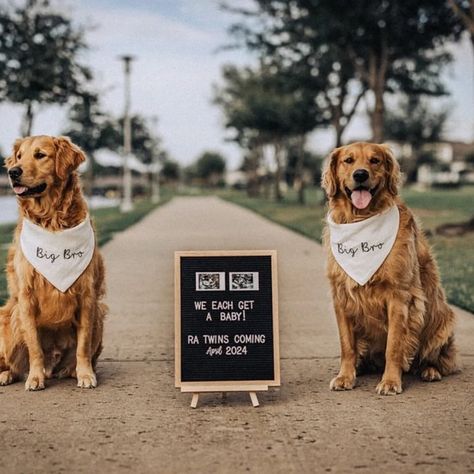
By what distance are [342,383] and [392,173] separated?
1532 millimetres

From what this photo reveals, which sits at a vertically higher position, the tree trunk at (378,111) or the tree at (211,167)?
the tree at (211,167)

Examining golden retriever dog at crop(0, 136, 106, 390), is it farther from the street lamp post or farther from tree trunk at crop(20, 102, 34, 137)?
the street lamp post

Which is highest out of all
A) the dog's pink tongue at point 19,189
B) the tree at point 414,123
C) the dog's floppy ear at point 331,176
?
the tree at point 414,123

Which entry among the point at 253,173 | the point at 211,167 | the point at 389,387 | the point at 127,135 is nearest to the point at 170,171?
the point at 211,167

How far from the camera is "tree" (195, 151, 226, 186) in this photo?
450 feet

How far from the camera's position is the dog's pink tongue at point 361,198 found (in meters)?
5.58

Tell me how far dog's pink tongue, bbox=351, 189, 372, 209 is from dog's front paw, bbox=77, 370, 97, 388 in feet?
7.36

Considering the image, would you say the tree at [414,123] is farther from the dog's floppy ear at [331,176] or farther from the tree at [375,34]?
the dog's floppy ear at [331,176]

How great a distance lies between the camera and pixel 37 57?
69.2 ft

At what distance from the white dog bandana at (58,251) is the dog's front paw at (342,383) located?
194 cm

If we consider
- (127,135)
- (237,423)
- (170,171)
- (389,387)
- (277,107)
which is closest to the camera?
(237,423)

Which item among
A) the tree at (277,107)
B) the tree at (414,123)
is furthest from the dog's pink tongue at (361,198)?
the tree at (414,123)

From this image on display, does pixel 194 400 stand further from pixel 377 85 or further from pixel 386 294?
pixel 377 85

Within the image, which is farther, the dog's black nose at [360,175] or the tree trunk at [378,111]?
the tree trunk at [378,111]
